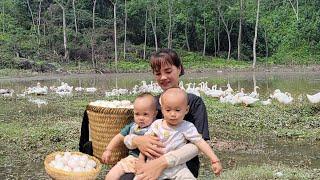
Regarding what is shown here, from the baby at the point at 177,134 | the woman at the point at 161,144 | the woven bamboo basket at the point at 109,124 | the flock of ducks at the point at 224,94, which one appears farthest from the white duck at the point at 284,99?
the baby at the point at 177,134

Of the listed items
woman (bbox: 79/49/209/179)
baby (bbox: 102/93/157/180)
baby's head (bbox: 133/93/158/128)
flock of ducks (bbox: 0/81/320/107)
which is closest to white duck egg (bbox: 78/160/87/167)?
baby (bbox: 102/93/157/180)

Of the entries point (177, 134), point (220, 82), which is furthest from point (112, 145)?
point (220, 82)

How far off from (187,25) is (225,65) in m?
11.7

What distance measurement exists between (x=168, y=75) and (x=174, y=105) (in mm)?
384

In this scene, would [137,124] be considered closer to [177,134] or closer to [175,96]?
[177,134]

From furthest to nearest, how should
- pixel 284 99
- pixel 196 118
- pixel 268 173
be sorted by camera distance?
pixel 284 99
pixel 268 173
pixel 196 118

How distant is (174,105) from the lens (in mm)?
3646

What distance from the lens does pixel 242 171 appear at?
7.63m

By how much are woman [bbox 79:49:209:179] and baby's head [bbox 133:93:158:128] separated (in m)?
0.13

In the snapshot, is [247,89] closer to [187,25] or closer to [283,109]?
[283,109]

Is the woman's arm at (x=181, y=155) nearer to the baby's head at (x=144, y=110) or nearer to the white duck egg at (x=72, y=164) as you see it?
the baby's head at (x=144, y=110)

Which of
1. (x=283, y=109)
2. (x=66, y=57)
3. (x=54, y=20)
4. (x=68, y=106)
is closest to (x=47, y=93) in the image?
(x=68, y=106)

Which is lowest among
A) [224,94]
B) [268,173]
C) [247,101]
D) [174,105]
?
[224,94]

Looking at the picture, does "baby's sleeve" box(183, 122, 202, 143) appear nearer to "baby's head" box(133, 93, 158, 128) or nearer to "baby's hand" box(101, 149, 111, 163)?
"baby's head" box(133, 93, 158, 128)
